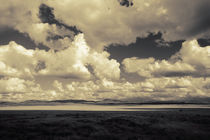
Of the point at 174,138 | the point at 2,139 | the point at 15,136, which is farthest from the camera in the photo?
the point at 174,138

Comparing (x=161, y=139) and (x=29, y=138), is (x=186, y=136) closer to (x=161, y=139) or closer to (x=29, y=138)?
(x=161, y=139)

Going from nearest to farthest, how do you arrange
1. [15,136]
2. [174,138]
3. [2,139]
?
[2,139] < [15,136] < [174,138]

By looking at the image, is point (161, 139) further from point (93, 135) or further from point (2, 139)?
point (2, 139)

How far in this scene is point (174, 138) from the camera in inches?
862

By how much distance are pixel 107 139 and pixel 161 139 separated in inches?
289

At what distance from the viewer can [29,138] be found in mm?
19969

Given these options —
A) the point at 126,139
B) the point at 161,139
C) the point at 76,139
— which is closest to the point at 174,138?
the point at 161,139

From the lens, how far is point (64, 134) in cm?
2262

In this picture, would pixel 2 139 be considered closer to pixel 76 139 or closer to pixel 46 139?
pixel 46 139

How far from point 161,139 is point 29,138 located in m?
17.3

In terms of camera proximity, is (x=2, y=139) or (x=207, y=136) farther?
(x=207, y=136)

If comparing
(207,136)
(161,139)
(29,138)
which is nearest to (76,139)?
(29,138)

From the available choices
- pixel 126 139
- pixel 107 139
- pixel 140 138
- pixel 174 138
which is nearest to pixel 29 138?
pixel 107 139

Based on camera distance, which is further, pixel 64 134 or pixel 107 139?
pixel 64 134
